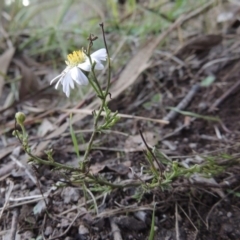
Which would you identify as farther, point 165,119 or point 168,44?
point 168,44

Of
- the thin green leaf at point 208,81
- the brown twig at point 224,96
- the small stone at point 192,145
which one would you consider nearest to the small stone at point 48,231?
the small stone at point 192,145

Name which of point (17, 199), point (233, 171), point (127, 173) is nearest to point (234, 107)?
point (233, 171)

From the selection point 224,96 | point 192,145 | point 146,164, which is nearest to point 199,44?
point 224,96

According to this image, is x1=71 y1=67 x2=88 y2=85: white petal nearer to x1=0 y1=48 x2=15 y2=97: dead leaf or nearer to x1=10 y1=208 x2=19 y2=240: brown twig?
x1=10 y1=208 x2=19 y2=240: brown twig

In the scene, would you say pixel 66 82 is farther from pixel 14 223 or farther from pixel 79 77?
pixel 14 223

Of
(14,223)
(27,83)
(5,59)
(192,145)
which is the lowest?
(192,145)

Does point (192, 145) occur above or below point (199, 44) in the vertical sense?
below

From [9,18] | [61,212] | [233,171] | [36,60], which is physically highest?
[9,18]

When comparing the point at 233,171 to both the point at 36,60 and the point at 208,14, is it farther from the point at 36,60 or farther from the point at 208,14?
the point at 36,60
